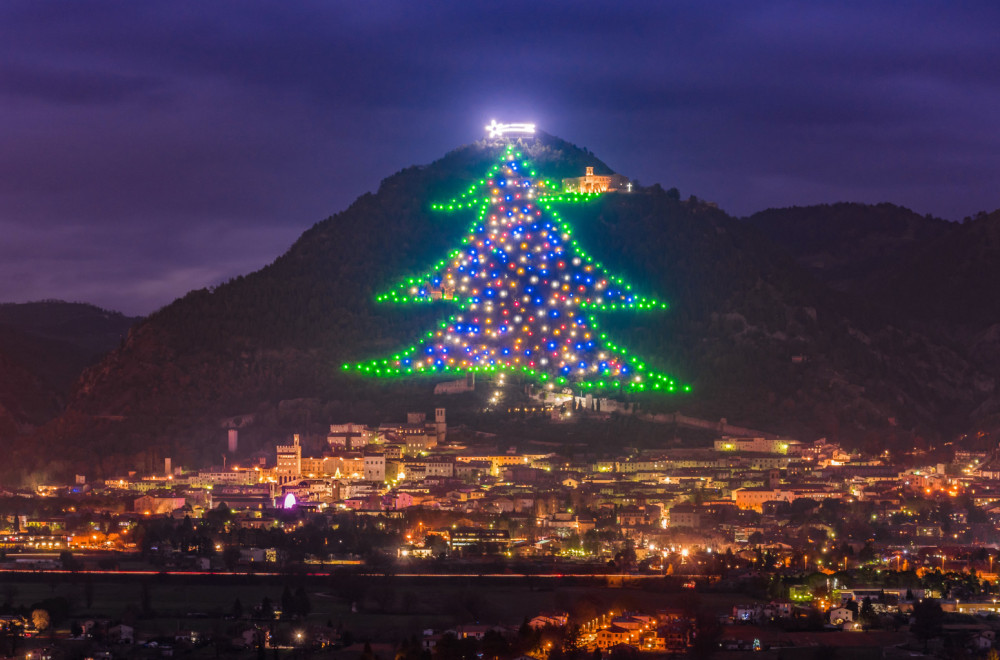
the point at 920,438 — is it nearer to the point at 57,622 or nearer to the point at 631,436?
the point at 631,436

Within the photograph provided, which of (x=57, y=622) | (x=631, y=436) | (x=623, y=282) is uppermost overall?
(x=623, y=282)

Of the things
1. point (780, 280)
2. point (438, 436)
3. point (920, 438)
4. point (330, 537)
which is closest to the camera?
point (330, 537)

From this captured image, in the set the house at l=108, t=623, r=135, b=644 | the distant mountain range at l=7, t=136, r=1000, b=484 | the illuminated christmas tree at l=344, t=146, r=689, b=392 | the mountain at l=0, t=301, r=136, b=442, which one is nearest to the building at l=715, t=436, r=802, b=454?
the distant mountain range at l=7, t=136, r=1000, b=484

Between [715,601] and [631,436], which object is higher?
[631,436]

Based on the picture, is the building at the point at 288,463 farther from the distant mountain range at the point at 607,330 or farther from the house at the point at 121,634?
the house at the point at 121,634

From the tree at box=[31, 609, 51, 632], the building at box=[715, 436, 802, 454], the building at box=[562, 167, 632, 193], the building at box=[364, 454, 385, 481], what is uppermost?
the building at box=[562, 167, 632, 193]

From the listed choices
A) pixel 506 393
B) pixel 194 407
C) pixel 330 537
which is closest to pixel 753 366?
pixel 506 393

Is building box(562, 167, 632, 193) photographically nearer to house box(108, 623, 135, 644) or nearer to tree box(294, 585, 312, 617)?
tree box(294, 585, 312, 617)
